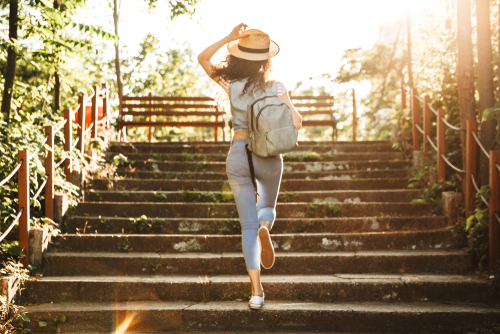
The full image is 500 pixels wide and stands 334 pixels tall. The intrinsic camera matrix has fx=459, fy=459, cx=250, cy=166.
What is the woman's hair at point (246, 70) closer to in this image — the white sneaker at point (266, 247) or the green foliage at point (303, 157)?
the white sneaker at point (266, 247)

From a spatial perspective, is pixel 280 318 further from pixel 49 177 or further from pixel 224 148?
pixel 224 148

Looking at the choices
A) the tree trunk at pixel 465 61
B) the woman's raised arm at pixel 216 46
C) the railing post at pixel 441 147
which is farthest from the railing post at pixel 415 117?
the woman's raised arm at pixel 216 46

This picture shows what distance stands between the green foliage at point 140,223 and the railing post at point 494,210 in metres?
3.46

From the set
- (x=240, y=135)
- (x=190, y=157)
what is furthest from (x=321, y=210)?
(x=190, y=157)

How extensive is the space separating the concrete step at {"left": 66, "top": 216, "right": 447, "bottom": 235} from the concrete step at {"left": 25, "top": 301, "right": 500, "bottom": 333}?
1639 millimetres

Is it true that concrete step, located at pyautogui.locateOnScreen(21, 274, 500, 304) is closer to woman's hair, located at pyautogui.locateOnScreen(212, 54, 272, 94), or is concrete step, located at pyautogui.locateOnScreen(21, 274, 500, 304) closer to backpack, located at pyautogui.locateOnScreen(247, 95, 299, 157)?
backpack, located at pyautogui.locateOnScreen(247, 95, 299, 157)

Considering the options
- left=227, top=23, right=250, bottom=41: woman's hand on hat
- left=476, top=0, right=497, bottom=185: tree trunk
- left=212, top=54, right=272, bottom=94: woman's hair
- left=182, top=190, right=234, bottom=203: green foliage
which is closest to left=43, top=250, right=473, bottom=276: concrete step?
left=476, top=0, right=497, bottom=185: tree trunk

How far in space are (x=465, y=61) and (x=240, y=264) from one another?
363 cm

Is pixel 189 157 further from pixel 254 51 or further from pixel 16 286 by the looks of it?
pixel 254 51

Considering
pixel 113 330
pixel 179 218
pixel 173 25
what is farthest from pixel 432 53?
pixel 113 330

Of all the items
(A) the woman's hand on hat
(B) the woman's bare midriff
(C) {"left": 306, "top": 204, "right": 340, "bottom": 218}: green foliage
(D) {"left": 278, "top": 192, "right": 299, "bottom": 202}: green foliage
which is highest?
(A) the woman's hand on hat

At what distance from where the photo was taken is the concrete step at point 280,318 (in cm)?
346

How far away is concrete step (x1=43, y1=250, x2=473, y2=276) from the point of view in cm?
434

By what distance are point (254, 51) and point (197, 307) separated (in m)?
2.00
